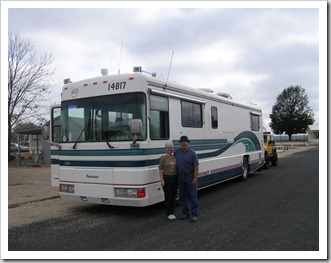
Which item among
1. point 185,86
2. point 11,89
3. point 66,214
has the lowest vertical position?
point 66,214

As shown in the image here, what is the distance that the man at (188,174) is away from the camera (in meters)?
7.03

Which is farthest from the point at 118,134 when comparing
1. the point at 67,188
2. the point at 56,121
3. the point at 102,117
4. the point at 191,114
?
the point at 56,121

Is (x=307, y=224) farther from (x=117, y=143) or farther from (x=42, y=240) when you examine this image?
(x=42, y=240)

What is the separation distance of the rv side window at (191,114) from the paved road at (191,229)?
2.06 m

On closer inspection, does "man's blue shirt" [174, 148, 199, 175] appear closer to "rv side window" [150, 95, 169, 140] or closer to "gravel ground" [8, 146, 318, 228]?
"rv side window" [150, 95, 169, 140]

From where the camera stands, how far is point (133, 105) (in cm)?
716

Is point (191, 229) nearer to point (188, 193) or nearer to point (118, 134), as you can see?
point (188, 193)

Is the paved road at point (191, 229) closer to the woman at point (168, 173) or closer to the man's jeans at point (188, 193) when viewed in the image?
the man's jeans at point (188, 193)

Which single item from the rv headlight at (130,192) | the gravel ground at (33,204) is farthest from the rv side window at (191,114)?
the gravel ground at (33,204)

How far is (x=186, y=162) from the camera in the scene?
23.2ft

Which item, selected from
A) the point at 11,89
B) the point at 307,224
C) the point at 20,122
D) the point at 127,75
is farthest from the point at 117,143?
the point at 20,122

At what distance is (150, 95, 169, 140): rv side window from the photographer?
740 centimetres

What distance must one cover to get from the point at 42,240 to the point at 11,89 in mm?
17899

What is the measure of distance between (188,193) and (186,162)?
0.66m
